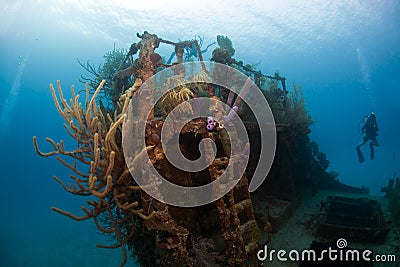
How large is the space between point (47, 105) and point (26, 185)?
3237 cm

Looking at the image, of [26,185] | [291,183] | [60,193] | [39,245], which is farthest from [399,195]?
[26,185]

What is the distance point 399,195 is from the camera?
7977 mm

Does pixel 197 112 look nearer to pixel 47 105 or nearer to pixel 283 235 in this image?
pixel 283 235

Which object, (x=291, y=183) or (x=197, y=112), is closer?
(x=197, y=112)

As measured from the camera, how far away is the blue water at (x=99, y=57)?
25188 millimetres
